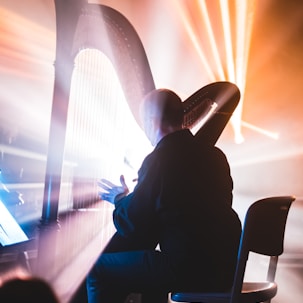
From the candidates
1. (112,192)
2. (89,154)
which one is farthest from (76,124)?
(112,192)

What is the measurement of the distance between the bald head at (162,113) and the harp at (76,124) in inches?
8.1

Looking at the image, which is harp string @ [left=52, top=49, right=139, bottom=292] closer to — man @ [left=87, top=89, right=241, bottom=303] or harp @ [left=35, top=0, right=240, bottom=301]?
harp @ [left=35, top=0, right=240, bottom=301]

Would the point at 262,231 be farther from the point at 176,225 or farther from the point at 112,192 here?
the point at 112,192

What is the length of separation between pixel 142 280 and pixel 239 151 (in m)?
1.91

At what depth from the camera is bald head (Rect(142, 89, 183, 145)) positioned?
1.19 m

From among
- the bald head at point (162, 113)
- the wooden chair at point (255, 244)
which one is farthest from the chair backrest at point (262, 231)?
the bald head at point (162, 113)

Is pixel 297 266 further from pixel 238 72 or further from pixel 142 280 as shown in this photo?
pixel 142 280

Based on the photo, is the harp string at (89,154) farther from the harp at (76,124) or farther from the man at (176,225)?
the man at (176,225)

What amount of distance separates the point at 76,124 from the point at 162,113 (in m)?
0.28

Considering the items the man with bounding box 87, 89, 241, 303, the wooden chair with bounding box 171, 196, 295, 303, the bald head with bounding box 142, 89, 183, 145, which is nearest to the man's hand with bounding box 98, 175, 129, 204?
the man with bounding box 87, 89, 241, 303

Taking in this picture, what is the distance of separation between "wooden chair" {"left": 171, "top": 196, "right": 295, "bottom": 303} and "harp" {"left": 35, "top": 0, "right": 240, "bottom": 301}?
362 millimetres

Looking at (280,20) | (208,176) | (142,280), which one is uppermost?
(280,20)

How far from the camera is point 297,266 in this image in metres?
2.46

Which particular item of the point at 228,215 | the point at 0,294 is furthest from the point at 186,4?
the point at 0,294
